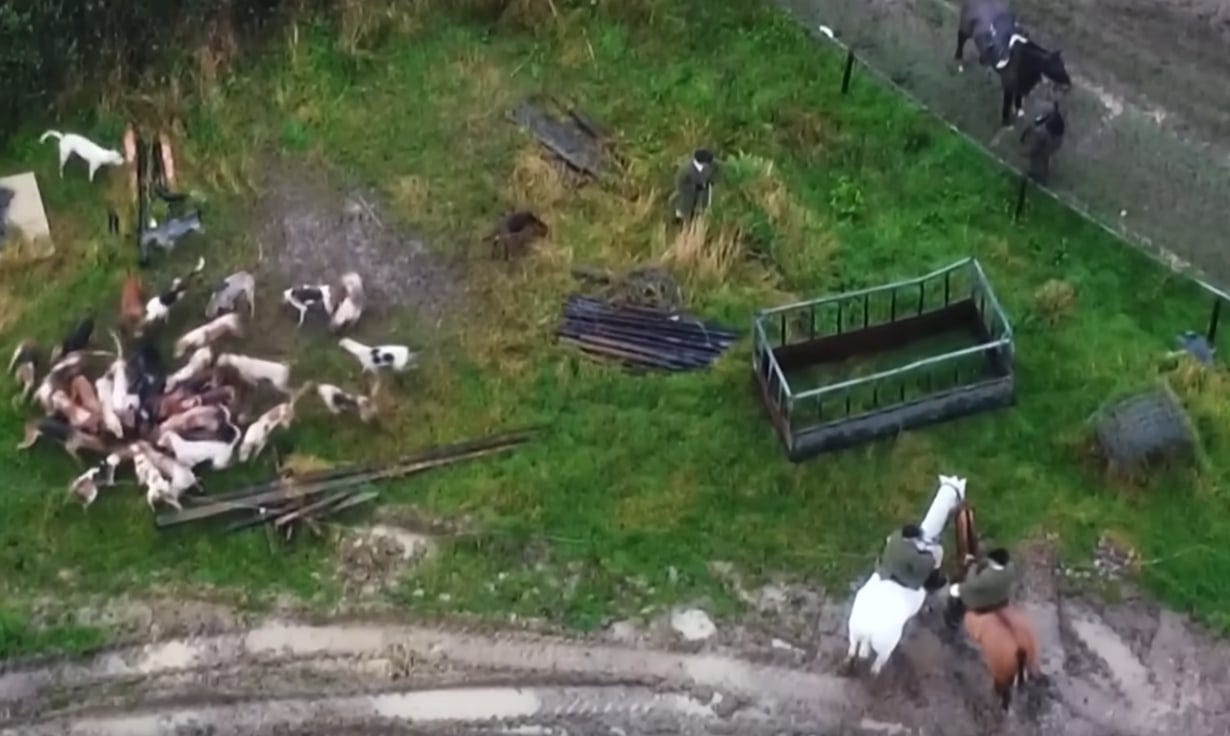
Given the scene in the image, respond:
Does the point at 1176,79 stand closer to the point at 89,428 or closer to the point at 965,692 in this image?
the point at 965,692

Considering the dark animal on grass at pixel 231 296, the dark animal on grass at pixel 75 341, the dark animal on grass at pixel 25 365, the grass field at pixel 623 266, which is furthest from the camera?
the dark animal on grass at pixel 231 296

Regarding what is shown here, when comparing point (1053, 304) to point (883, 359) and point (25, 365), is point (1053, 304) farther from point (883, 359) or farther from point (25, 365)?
point (25, 365)

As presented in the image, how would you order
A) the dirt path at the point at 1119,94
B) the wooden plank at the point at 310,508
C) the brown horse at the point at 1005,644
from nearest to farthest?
the brown horse at the point at 1005,644
the wooden plank at the point at 310,508
the dirt path at the point at 1119,94

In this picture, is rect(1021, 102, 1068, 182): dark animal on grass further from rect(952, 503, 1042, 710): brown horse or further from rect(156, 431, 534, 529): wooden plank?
rect(156, 431, 534, 529): wooden plank

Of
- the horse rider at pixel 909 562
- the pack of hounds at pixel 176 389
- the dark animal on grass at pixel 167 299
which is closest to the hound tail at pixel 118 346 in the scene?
the pack of hounds at pixel 176 389

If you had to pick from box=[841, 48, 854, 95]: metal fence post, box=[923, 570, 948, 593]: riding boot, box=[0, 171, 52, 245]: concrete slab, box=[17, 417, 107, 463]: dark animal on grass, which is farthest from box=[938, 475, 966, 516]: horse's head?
box=[0, 171, 52, 245]: concrete slab

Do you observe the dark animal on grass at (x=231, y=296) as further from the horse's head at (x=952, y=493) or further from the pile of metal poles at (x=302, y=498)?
the horse's head at (x=952, y=493)
